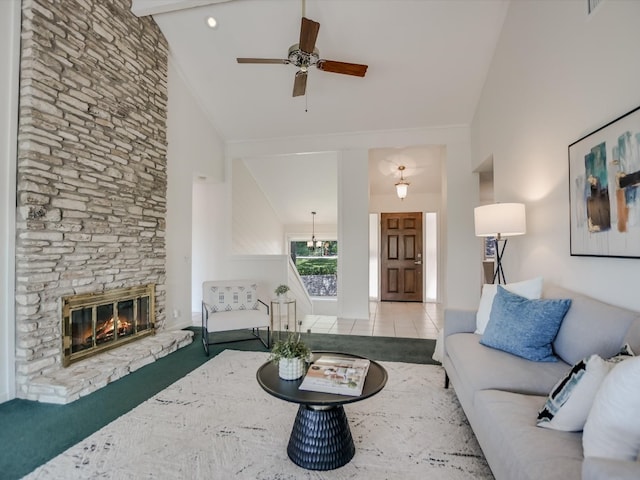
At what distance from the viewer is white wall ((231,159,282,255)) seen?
6051 millimetres

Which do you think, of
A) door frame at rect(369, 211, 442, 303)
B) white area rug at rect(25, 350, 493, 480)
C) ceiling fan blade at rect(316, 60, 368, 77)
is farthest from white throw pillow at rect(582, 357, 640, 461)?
door frame at rect(369, 211, 442, 303)

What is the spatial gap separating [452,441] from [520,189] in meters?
2.49

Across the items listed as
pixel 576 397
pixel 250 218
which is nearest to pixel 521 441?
pixel 576 397

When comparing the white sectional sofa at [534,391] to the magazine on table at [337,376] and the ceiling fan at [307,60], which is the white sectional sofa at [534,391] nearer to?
the magazine on table at [337,376]

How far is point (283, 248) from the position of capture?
8.23 meters

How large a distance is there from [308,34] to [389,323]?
13.1ft

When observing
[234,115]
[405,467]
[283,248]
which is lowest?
[405,467]

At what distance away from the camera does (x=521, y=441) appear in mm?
1257

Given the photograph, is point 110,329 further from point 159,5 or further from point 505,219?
point 505,219

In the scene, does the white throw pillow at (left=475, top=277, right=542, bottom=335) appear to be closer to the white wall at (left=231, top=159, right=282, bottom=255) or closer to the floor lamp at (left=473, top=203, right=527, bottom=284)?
the floor lamp at (left=473, top=203, right=527, bottom=284)

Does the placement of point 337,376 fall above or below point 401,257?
below

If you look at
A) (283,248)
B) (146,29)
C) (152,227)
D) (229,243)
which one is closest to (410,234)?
(283,248)

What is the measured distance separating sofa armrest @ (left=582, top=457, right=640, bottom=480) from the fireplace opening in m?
3.61

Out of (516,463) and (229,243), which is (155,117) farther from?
(516,463)
